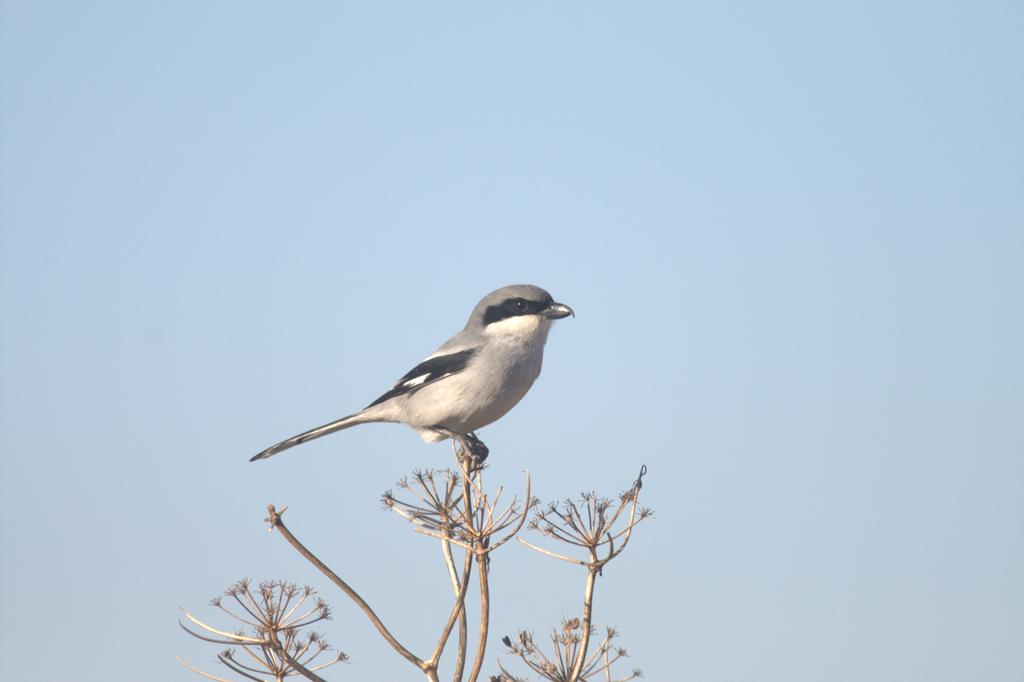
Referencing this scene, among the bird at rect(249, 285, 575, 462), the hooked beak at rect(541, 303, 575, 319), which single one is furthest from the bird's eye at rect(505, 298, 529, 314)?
the hooked beak at rect(541, 303, 575, 319)

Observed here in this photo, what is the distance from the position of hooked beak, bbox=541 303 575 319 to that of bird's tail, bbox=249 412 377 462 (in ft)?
4.84

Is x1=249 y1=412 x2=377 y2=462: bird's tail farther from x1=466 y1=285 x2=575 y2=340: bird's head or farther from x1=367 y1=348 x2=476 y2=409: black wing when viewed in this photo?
x1=466 y1=285 x2=575 y2=340: bird's head

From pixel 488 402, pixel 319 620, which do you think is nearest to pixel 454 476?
pixel 319 620

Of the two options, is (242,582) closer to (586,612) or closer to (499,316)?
(586,612)

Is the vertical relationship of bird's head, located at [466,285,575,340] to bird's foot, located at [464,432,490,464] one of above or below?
above

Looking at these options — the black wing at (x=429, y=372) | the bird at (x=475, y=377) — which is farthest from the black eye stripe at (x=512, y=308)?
the black wing at (x=429, y=372)

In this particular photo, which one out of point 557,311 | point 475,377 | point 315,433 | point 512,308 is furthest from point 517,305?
point 315,433

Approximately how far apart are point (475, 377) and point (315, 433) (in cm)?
130

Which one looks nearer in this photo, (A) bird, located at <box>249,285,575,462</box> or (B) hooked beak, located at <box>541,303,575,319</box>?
(A) bird, located at <box>249,285,575,462</box>

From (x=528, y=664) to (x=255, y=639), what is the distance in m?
0.97

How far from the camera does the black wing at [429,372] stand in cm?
727

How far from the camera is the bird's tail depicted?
24.0 ft

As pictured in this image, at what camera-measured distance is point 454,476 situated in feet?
14.3

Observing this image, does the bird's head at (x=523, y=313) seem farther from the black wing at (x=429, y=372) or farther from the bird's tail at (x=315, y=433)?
the bird's tail at (x=315, y=433)
